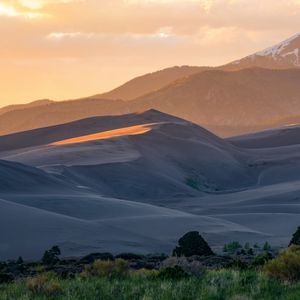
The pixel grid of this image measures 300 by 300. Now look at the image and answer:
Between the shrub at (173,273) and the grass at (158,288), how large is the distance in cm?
10

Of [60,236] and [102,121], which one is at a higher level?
[102,121]

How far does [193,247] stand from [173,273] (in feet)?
38.8

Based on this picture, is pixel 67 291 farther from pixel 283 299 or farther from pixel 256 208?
pixel 256 208

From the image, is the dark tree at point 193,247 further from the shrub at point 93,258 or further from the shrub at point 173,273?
the shrub at point 173,273

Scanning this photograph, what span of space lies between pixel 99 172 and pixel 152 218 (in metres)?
29.2

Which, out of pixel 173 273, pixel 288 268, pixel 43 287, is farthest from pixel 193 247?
pixel 43 287

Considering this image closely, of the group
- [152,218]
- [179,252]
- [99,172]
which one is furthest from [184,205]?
[179,252]

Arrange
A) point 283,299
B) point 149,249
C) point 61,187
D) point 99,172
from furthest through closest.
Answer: point 99,172 < point 61,187 < point 149,249 < point 283,299

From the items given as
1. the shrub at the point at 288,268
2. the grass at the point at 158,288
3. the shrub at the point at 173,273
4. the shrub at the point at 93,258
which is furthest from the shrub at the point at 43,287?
the shrub at the point at 93,258

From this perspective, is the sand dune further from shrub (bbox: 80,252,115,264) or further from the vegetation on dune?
the vegetation on dune

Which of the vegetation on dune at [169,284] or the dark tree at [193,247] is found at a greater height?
the vegetation on dune at [169,284]

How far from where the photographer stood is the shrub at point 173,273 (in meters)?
13.8

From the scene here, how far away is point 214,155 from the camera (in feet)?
282

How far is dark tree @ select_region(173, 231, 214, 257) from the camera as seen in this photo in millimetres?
25375
